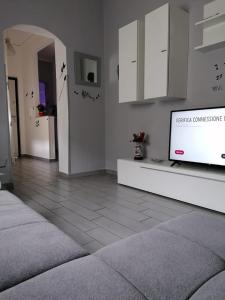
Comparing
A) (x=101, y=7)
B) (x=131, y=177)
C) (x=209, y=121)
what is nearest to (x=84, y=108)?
(x=131, y=177)

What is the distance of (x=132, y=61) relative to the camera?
3061 mm

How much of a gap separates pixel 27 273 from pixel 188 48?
2860mm

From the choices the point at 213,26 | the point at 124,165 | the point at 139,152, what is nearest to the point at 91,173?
the point at 124,165

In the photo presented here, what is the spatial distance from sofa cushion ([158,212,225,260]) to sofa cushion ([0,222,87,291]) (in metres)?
0.47

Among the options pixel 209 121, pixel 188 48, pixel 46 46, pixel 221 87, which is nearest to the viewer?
pixel 209 121

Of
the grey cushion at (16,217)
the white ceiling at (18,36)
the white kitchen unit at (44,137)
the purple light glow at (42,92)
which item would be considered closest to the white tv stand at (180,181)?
the grey cushion at (16,217)

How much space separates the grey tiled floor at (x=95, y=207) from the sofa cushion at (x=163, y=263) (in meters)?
0.73

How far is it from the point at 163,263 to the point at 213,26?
8.50 feet

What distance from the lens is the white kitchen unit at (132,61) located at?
2.99 m

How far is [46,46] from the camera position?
5391mm

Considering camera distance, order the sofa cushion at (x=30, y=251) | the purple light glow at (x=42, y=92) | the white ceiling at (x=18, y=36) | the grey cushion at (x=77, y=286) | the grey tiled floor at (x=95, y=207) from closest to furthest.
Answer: the grey cushion at (x=77, y=286), the sofa cushion at (x=30, y=251), the grey tiled floor at (x=95, y=207), the white ceiling at (x=18, y=36), the purple light glow at (x=42, y=92)

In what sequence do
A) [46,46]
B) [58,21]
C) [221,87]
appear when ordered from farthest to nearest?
[46,46] < [58,21] < [221,87]

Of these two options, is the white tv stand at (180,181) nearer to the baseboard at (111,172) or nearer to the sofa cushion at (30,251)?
the baseboard at (111,172)

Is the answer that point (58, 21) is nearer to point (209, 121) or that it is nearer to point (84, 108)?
point (84, 108)
